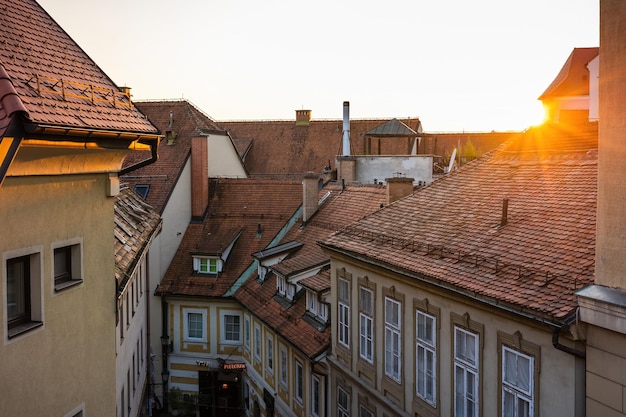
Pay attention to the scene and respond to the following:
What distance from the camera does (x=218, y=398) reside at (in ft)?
103

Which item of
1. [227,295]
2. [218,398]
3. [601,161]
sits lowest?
[218,398]

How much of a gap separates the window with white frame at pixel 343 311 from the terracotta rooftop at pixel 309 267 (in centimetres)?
135

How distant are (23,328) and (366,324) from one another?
9642 millimetres

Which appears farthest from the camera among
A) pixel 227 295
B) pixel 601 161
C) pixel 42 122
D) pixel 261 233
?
pixel 261 233

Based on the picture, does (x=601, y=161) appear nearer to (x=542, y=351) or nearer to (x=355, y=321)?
(x=542, y=351)

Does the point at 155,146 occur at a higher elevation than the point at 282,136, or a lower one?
lower

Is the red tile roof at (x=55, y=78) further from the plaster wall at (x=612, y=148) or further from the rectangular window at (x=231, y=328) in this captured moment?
the rectangular window at (x=231, y=328)

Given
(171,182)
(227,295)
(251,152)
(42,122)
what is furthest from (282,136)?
(42,122)

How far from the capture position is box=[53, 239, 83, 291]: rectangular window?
392 inches

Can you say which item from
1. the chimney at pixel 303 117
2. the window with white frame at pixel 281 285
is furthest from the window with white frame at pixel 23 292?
the chimney at pixel 303 117

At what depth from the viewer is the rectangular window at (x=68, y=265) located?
9.96 meters

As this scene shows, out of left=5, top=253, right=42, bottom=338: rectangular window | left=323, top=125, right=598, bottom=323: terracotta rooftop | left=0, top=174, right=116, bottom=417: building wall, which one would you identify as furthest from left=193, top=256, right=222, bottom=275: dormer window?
left=5, top=253, right=42, bottom=338: rectangular window

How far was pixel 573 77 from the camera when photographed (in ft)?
87.9

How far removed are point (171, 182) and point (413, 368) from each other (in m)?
22.0
